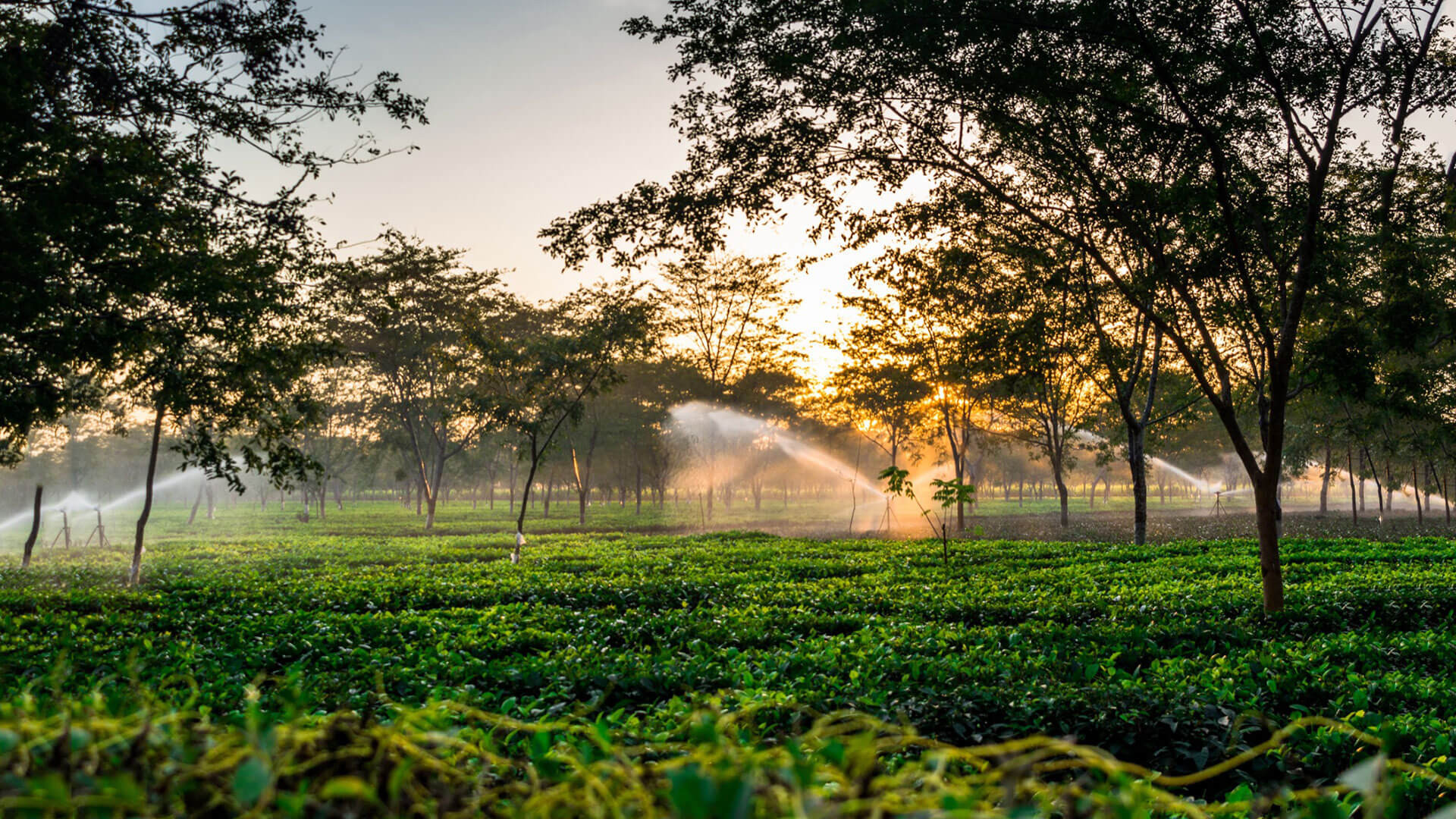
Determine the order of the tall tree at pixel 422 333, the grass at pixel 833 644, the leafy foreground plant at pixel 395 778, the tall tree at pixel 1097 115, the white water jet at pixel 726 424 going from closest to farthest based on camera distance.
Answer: the leafy foreground plant at pixel 395 778
the grass at pixel 833 644
the tall tree at pixel 1097 115
the tall tree at pixel 422 333
the white water jet at pixel 726 424

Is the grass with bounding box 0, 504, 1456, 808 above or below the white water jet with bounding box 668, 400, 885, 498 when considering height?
below

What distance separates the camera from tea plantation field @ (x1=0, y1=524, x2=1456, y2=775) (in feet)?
17.5

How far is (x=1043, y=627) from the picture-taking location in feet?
29.6

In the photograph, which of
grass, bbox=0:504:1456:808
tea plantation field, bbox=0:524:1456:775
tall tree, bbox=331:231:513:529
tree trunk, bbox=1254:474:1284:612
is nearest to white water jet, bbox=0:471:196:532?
tall tree, bbox=331:231:513:529

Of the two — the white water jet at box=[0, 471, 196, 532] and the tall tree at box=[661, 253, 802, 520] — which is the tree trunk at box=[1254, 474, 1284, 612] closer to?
the tall tree at box=[661, 253, 802, 520]

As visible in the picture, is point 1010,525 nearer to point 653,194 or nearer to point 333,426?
point 653,194

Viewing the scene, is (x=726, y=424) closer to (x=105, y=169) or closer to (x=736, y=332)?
(x=736, y=332)

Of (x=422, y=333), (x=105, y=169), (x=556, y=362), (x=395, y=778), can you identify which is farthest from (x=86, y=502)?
(x=395, y=778)

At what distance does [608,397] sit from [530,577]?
3477cm

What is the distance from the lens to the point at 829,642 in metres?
8.14

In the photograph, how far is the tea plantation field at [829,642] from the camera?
Result: 210 inches

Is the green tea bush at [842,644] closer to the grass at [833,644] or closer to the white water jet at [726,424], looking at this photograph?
the grass at [833,644]

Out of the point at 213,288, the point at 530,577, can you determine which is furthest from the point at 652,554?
the point at 213,288

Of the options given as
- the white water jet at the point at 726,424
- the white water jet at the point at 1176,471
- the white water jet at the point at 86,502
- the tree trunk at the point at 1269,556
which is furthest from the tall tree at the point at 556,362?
the white water jet at the point at 86,502
